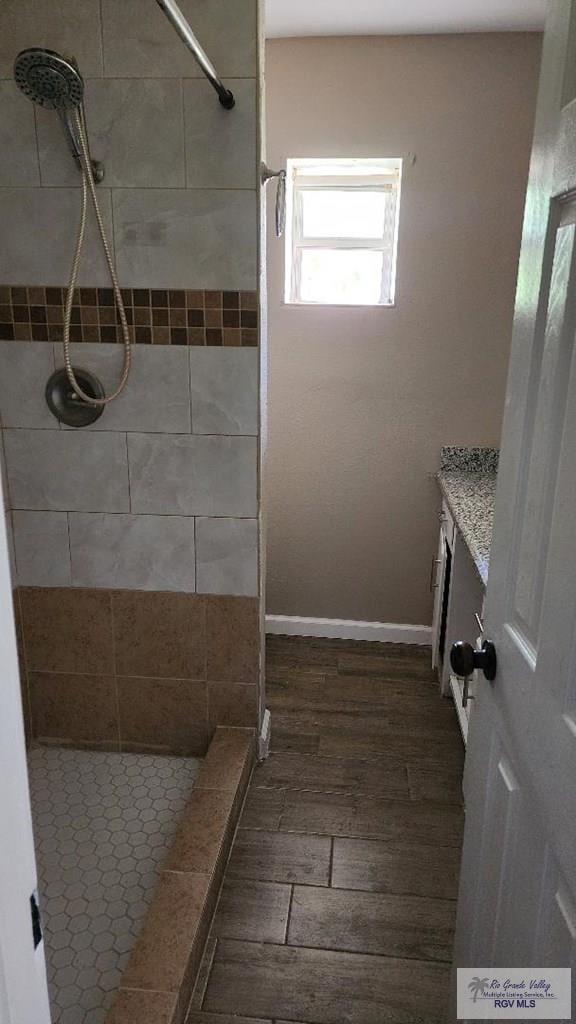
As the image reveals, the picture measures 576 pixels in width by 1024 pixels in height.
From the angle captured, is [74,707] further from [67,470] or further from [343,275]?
[343,275]

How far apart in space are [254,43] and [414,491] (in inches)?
73.8

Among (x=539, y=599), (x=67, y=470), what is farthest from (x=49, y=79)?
(x=539, y=599)

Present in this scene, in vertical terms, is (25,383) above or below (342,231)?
below

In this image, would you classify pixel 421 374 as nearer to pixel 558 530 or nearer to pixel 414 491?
pixel 414 491

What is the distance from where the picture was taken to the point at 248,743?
2.30 m

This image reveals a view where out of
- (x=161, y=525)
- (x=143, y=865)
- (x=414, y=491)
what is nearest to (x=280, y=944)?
(x=143, y=865)

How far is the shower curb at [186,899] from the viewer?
4.79ft

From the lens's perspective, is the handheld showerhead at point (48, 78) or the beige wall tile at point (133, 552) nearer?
the handheld showerhead at point (48, 78)

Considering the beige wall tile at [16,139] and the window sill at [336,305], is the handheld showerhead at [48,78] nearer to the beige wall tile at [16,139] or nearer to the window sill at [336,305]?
the beige wall tile at [16,139]

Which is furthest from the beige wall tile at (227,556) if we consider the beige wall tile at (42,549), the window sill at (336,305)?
the window sill at (336,305)

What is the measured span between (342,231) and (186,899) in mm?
2570

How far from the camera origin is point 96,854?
1.93 m

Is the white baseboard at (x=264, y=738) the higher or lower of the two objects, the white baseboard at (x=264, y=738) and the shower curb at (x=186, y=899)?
the lower
